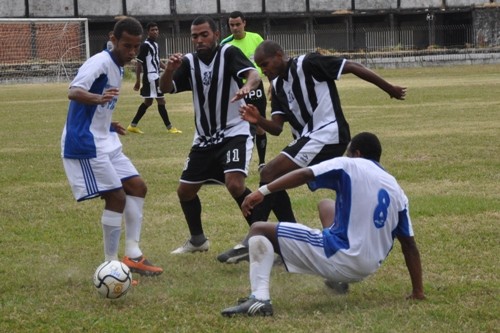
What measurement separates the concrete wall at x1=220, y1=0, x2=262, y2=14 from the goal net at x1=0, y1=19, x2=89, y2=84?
1041 cm

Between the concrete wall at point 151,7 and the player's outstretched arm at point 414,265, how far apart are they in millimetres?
47550

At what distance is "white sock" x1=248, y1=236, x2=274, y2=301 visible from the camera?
5.71 meters

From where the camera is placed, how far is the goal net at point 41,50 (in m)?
43.2

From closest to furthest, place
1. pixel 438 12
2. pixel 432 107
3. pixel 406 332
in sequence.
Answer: pixel 406 332, pixel 432 107, pixel 438 12

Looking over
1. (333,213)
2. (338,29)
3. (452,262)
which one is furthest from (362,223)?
(338,29)

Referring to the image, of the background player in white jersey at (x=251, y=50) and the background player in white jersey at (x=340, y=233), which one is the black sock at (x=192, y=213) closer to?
the background player in white jersey at (x=340, y=233)

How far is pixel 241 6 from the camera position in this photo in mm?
53500

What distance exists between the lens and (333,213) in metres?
6.36

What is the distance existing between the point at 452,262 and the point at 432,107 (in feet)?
50.7

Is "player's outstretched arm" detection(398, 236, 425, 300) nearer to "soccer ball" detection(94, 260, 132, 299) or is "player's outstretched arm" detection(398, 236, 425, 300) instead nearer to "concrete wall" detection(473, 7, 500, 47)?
"soccer ball" detection(94, 260, 132, 299)

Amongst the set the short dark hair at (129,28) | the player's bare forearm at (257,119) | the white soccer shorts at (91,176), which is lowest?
the white soccer shorts at (91,176)

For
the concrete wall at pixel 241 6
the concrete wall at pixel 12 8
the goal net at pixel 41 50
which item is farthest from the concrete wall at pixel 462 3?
the concrete wall at pixel 12 8

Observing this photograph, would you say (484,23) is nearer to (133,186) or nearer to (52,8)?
(52,8)

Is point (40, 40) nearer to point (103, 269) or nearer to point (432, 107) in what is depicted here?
point (432, 107)
